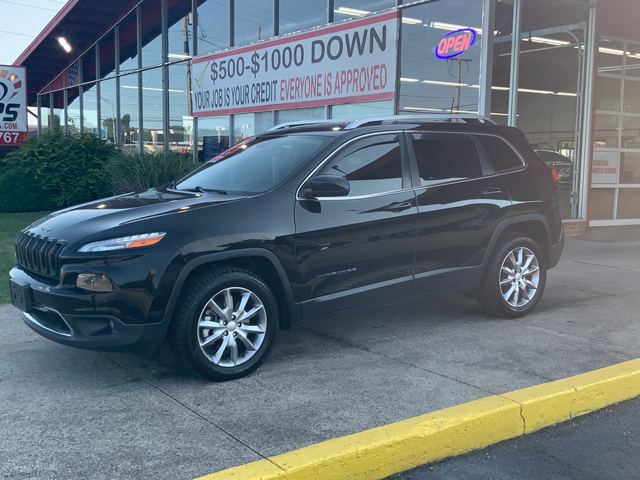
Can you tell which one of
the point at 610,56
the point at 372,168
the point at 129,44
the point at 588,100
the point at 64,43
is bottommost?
the point at 372,168

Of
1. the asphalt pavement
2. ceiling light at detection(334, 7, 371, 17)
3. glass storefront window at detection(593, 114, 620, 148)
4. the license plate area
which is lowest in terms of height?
the asphalt pavement

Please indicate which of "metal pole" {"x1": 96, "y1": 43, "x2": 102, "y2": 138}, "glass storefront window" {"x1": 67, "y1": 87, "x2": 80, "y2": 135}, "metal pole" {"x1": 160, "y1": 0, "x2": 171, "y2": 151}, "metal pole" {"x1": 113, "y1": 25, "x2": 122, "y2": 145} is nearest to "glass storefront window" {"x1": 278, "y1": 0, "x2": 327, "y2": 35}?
"metal pole" {"x1": 160, "y1": 0, "x2": 171, "y2": 151}

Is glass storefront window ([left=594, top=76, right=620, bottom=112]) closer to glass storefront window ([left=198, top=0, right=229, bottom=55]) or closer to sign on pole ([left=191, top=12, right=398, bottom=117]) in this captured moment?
sign on pole ([left=191, top=12, right=398, bottom=117])

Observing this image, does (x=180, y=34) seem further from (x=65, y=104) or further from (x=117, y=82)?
(x=65, y=104)

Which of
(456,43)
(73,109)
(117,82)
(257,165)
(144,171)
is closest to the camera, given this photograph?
(257,165)

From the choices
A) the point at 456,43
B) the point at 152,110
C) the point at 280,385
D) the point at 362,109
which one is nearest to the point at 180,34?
the point at 152,110

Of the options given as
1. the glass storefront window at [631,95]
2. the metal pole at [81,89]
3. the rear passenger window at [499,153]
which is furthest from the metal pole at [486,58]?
the metal pole at [81,89]

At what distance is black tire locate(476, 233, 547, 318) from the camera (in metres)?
5.77

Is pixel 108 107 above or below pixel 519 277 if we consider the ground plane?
above

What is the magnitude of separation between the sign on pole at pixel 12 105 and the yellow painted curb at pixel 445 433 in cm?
1893

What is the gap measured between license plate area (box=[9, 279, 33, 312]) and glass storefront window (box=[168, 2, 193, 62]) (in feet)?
40.9

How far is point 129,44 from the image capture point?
63.2 feet

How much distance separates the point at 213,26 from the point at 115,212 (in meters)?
11.9

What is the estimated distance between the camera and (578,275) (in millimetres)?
8266
